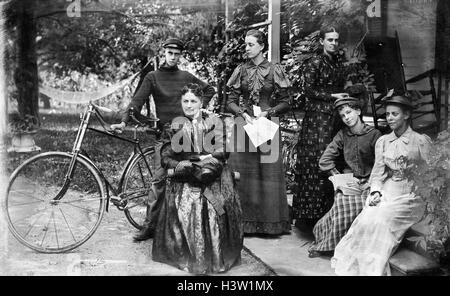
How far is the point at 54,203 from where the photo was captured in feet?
17.6

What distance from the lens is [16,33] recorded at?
18.4ft

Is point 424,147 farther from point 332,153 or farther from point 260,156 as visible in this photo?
point 260,156

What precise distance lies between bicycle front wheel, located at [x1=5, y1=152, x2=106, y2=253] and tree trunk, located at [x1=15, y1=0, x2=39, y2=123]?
20.3 inches

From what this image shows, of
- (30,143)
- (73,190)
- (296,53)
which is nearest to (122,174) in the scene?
(73,190)

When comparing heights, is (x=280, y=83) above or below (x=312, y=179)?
above

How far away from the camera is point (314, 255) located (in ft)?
17.9

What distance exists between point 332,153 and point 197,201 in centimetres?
123

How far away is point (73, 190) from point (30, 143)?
57cm

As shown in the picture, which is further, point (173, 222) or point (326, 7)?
point (326, 7)

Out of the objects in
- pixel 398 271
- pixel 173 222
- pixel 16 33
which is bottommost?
pixel 398 271

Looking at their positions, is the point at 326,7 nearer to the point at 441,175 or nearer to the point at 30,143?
the point at 441,175

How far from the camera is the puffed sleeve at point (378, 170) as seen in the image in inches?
205

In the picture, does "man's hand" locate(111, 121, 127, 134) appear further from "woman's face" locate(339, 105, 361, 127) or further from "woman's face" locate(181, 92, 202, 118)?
"woman's face" locate(339, 105, 361, 127)

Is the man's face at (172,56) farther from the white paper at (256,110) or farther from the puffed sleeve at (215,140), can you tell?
the white paper at (256,110)
